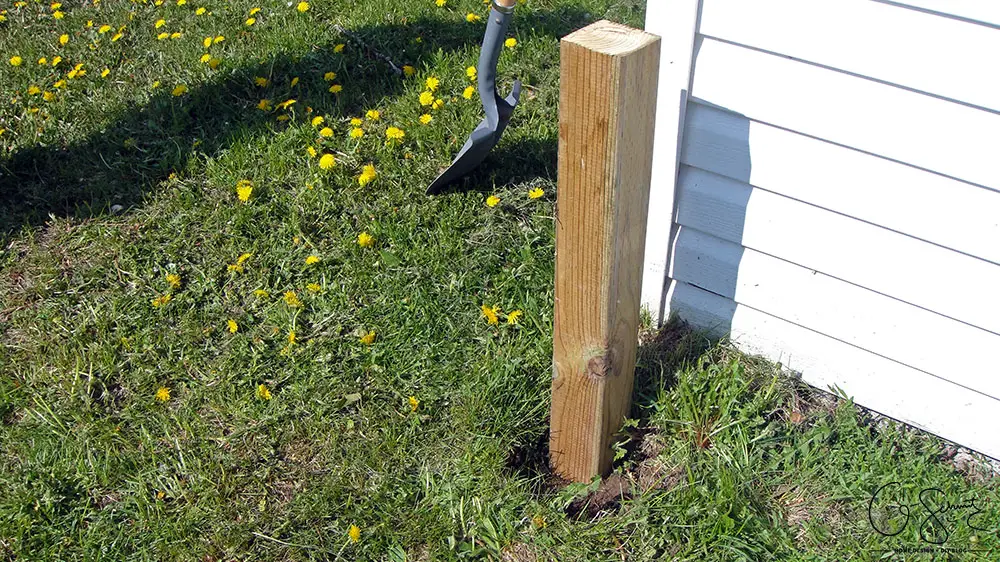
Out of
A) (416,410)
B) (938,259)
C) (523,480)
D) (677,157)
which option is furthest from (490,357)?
(938,259)

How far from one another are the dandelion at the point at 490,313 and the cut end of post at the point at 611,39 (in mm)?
1148

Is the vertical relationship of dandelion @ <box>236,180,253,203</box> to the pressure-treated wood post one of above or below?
below

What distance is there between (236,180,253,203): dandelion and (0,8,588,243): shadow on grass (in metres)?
0.38

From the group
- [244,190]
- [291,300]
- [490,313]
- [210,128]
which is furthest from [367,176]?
[210,128]

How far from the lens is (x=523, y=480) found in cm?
220

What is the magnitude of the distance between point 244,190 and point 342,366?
3.08ft

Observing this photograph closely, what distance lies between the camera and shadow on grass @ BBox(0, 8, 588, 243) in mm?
3311

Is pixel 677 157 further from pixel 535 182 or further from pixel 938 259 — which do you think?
pixel 535 182

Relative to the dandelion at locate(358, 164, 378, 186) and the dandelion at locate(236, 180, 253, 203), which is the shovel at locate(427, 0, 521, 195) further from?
the dandelion at locate(236, 180, 253, 203)

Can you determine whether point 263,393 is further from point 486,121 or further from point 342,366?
point 486,121

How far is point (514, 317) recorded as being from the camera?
2.59m

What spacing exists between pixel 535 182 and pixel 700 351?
0.97 m

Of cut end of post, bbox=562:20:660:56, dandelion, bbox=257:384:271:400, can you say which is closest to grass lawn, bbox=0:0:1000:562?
dandelion, bbox=257:384:271:400

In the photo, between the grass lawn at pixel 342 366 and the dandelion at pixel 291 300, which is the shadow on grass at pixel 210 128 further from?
the dandelion at pixel 291 300
